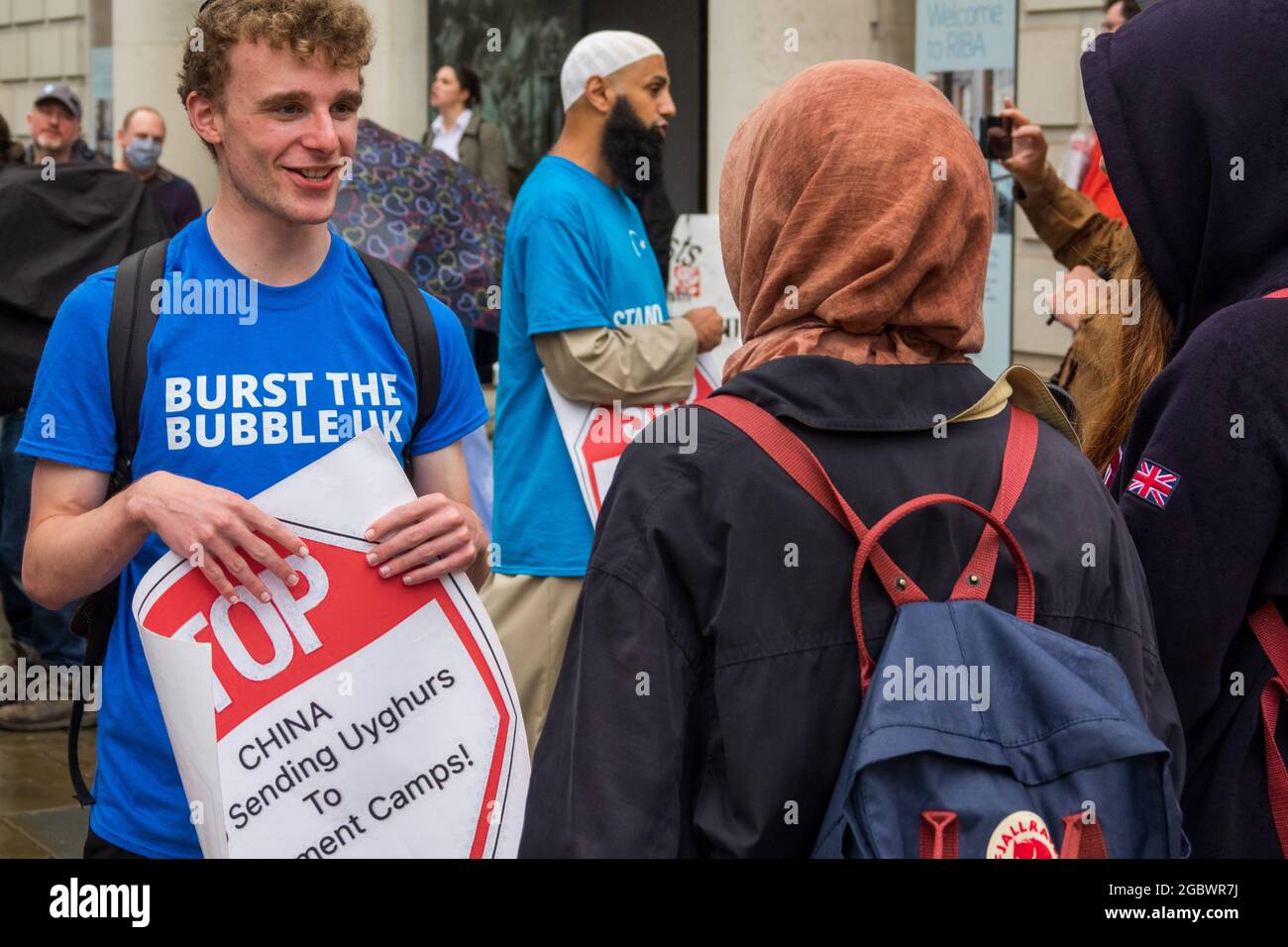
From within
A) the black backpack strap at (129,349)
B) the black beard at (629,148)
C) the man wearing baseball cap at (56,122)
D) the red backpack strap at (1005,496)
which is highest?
the man wearing baseball cap at (56,122)

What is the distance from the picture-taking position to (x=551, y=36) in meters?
13.4

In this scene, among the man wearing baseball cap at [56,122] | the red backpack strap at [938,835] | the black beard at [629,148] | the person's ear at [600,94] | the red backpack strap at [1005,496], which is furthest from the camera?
the man wearing baseball cap at [56,122]

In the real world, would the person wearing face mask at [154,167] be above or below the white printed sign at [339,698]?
above

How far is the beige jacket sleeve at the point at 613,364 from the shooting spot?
4.42 m

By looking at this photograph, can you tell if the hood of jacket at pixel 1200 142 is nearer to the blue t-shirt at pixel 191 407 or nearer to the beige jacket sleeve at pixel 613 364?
the blue t-shirt at pixel 191 407

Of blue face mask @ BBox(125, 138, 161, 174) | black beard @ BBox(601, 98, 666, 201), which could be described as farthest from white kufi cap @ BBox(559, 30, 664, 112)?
blue face mask @ BBox(125, 138, 161, 174)

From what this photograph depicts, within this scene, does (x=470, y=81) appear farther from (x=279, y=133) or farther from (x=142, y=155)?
(x=279, y=133)

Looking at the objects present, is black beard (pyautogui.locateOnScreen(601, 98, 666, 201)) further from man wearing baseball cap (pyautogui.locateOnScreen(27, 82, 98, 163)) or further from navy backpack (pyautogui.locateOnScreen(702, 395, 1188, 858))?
man wearing baseball cap (pyautogui.locateOnScreen(27, 82, 98, 163))

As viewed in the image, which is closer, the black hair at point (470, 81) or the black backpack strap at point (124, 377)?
the black backpack strap at point (124, 377)

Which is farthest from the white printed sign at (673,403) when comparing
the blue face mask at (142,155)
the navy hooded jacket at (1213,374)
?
the blue face mask at (142,155)

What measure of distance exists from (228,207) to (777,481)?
1.17 m

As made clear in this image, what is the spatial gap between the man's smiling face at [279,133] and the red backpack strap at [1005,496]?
3.83 ft

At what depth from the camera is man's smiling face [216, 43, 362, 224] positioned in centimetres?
250

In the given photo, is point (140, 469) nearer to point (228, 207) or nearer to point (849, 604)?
point (228, 207)
